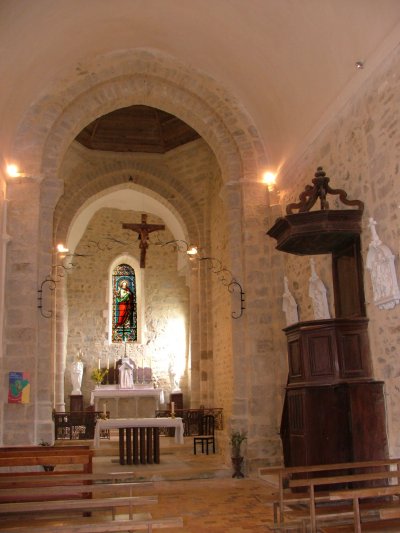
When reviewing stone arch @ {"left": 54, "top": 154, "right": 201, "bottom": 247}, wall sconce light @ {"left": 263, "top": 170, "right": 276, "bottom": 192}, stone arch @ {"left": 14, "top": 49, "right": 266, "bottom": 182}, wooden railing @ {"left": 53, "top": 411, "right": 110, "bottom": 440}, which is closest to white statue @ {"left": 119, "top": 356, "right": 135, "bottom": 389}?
wooden railing @ {"left": 53, "top": 411, "right": 110, "bottom": 440}

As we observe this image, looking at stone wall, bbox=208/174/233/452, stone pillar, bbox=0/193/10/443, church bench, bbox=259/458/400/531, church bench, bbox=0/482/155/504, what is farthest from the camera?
stone wall, bbox=208/174/233/452

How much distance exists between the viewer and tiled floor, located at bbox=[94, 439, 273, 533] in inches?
266

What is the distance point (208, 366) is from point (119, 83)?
7512 millimetres

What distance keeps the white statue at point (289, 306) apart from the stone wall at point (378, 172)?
4.60 ft

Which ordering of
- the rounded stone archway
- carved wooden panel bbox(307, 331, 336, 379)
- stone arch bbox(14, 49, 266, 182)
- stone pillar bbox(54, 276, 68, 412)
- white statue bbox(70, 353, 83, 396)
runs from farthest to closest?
white statue bbox(70, 353, 83, 396) < stone pillar bbox(54, 276, 68, 412) < stone arch bbox(14, 49, 266, 182) < the rounded stone archway < carved wooden panel bbox(307, 331, 336, 379)

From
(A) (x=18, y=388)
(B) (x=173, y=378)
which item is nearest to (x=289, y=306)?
(A) (x=18, y=388)

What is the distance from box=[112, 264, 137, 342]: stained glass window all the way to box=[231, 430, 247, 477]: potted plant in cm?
1040

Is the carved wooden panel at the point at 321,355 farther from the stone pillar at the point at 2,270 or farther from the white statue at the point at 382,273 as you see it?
the stone pillar at the point at 2,270

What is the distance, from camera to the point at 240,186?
1176 cm

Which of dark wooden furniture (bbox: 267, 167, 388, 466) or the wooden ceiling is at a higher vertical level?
the wooden ceiling

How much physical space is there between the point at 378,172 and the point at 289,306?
362 cm

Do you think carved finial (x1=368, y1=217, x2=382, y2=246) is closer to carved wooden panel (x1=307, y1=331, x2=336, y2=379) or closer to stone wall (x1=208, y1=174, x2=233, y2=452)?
carved wooden panel (x1=307, y1=331, x2=336, y2=379)

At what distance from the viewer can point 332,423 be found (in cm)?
749

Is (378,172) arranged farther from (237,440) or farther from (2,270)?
(2,270)
